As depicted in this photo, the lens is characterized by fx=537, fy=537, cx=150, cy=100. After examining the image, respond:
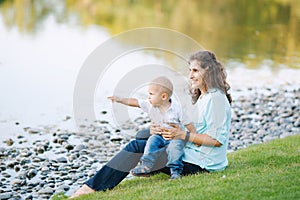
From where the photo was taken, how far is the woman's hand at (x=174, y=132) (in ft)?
18.5

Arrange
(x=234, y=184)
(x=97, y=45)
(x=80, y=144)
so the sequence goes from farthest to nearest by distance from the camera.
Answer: (x=97, y=45) → (x=80, y=144) → (x=234, y=184)

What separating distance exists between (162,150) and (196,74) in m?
0.90

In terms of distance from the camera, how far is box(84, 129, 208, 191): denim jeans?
230 inches

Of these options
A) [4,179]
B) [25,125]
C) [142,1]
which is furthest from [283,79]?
[142,1]

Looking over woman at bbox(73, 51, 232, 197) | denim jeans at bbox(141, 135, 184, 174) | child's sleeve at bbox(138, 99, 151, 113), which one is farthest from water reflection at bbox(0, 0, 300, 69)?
denim jeans at bbox(141, 135, 184, 174)

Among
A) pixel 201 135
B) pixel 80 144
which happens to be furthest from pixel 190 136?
pixel 80 144

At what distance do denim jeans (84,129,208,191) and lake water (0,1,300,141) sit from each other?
192 inches

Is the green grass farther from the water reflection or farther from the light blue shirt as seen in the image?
the water reflection

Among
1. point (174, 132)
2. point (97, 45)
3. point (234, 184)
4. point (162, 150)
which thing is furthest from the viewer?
point (97, 45)

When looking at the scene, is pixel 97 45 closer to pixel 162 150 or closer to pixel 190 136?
pixel 162 150

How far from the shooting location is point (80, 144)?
982 centimetres

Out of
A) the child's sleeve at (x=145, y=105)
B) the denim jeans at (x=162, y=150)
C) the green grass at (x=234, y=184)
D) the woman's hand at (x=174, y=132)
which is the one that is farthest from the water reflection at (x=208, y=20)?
the woman's hand at (x=174, y=132)

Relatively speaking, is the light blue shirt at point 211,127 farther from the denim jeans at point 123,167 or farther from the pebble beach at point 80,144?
the pebble beach at point 80,144

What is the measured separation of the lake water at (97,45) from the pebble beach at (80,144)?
2.31 feet
